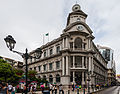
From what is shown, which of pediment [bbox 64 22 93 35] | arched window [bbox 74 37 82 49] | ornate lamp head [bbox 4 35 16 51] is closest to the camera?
ornate lamp head [bbox 4 35 16 51]

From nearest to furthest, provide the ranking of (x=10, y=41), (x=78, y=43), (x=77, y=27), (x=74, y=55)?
(x=10, y=41)
(x=74, y=55)
(x=77, y=27)
(x=78, y=43)

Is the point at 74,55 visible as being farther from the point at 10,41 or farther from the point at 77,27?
the point at 10,41

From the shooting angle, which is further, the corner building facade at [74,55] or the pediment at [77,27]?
the pediment at [77,27]

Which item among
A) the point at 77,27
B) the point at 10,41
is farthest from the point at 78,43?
the point at 10,41

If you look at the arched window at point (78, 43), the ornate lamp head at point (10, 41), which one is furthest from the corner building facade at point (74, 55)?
the ornate lamp head at point (10, 41)

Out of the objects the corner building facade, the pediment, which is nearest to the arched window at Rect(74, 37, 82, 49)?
the corner building facade

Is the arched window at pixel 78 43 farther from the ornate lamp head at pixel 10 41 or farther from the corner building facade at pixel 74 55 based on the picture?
the ornate lamp head at pixel 10 41

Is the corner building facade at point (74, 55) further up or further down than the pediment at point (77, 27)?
further down

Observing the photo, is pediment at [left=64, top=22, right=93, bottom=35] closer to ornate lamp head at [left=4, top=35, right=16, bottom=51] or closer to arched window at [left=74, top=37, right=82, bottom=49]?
arched window at [left=74, top=37, right=82, bottom=49]

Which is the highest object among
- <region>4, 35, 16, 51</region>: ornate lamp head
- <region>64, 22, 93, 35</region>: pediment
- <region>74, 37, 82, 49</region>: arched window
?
<region>64, 22, 93, 35</region>: pediment

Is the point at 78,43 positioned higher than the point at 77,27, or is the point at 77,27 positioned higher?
the point at 77,27

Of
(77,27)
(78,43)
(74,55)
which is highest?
(77,27)

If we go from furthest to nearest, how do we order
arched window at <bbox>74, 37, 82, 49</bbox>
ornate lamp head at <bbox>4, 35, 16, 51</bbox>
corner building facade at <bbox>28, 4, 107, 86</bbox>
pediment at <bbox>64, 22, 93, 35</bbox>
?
arched window at <bbox>74, 37, 82, 49</bbox> → pediment at <bbox>64, 22, 93, 35</bbox> → corner building facade at <bbox>28, 4, 107, 86</bbox> → ornate lamp head at <bbox>4, 35, 16, 51</bbox>

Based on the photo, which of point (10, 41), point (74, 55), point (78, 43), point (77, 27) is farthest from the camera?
point (78, 43)
